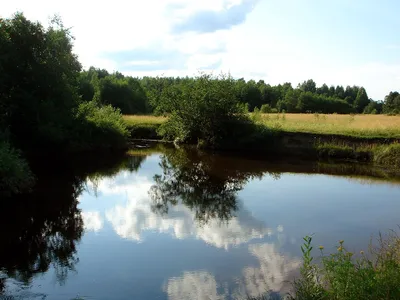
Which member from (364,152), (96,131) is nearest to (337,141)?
(364,152)

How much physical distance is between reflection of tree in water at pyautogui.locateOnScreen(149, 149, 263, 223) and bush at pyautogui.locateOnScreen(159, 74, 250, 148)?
18.8ft

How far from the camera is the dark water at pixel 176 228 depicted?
8719mm

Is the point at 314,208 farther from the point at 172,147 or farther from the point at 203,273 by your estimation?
the point at 172,147

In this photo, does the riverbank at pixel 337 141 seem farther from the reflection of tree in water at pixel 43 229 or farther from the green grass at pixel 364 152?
the reflection of tree in water at pixel 43 229

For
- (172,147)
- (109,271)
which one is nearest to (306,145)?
(172,147)

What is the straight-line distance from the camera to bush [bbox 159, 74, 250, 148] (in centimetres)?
3531

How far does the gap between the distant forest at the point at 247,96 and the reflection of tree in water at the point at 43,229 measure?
21434 millimetres

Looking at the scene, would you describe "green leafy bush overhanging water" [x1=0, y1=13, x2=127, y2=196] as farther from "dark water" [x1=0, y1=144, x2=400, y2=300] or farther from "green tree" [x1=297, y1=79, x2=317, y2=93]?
"green tree" [x1=297, y1=79, x2=317, y2=93]

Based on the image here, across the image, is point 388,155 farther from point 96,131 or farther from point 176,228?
point 96,131

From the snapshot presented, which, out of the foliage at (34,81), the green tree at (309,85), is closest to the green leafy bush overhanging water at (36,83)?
the foliage at (34,81)

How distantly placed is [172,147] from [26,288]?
1160 inches

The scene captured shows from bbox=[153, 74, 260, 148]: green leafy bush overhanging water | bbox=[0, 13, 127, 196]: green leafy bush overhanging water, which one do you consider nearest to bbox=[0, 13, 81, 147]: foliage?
bbox=[0, 13, 127, 196]: green leafy bush overhanging water

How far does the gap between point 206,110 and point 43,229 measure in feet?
80.3

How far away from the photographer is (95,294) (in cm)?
812
